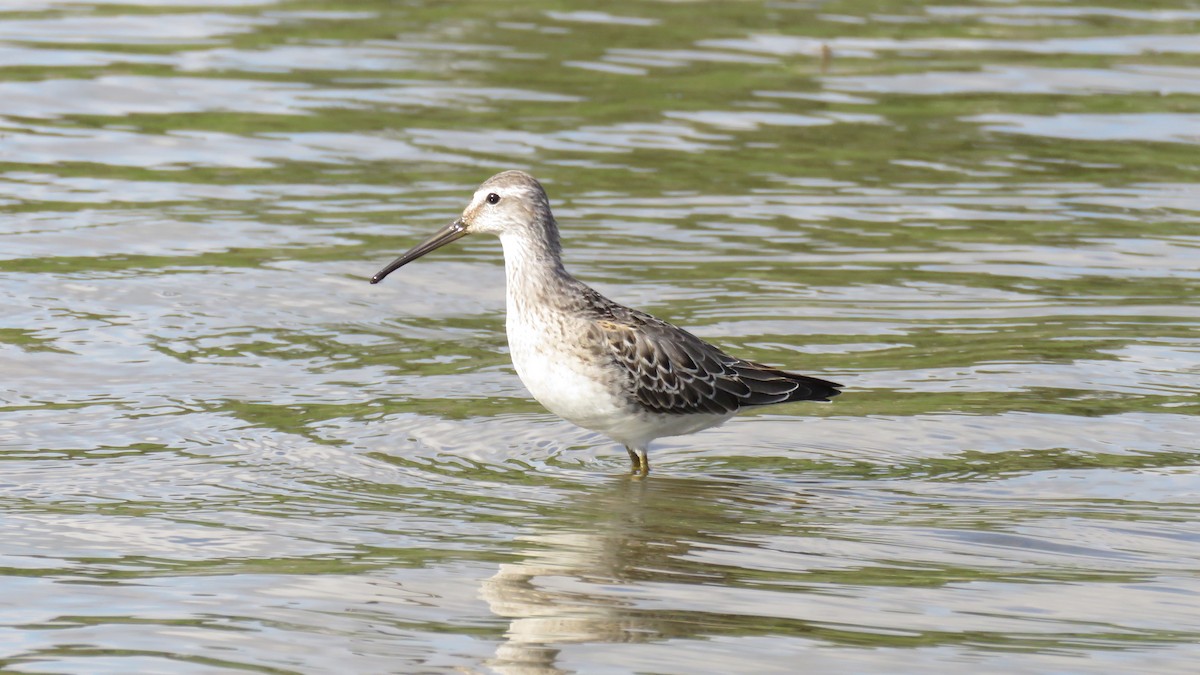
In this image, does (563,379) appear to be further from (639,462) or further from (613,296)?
(613,296)

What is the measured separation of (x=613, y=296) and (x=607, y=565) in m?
4.55

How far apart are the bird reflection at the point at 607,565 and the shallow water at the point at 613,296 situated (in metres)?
0.03

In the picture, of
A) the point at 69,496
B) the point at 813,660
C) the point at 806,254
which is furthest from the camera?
the point at 806,254

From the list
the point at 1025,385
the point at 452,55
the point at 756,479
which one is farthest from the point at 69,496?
the point at 452,55

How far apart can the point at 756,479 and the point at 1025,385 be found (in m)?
2.02

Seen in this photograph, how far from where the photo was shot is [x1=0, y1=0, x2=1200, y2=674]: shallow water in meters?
7.11

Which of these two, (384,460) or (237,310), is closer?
(384,460)

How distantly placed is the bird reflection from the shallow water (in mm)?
26

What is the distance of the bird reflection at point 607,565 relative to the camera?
6902 millimetres

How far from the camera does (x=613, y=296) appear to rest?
12.2 m

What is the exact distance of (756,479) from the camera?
30.3 ft

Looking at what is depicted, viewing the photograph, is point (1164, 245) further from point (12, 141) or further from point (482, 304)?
point (12, 141)

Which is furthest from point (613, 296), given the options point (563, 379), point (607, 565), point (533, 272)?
point (607, 565)

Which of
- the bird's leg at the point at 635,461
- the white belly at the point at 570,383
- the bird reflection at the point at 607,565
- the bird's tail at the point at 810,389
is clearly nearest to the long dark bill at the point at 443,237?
the white belly at the point at 570,383
